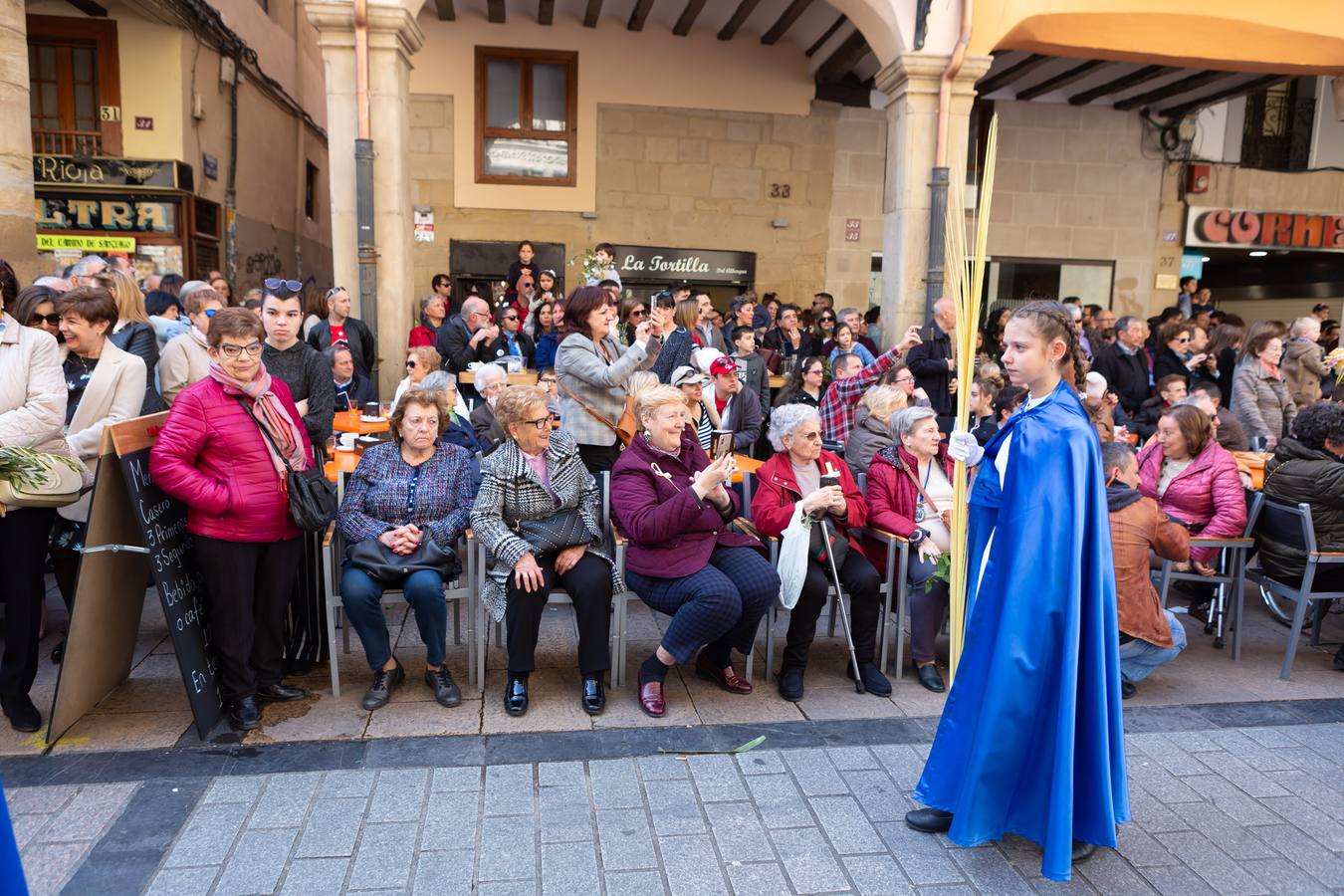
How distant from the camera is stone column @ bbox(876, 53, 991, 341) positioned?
813 centimetres

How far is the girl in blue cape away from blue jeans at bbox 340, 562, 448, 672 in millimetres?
2213

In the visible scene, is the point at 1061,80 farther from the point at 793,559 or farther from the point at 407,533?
the point at 407,533

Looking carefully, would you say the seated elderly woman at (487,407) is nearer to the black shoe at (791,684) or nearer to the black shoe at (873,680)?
the black shoe at (791,684)

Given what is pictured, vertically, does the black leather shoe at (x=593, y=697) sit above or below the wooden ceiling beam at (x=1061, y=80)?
below

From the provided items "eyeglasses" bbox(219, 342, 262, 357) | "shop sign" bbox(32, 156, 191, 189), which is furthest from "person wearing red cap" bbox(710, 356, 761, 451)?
"shop sign" bbox(32, 156, 191, 189)

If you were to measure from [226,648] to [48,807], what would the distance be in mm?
800

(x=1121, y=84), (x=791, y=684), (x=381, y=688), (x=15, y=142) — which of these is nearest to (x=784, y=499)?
(x=791, y=684)

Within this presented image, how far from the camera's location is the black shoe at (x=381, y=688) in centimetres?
393

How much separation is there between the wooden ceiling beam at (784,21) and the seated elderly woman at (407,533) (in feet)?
27.3

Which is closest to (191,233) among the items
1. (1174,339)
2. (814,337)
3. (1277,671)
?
(814,337)

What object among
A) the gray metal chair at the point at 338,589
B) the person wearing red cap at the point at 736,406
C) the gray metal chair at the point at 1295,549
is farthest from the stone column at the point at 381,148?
the gray metal chair at the point at 1295,549

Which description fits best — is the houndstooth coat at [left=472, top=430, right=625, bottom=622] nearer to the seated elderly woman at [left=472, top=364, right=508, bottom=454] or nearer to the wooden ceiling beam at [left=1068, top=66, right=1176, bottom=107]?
the seated elderly woman at [left=472, top=364, right=508, bottom=454]

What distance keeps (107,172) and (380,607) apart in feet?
31.1

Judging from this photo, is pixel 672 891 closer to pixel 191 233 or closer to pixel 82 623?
pixel 82 623
